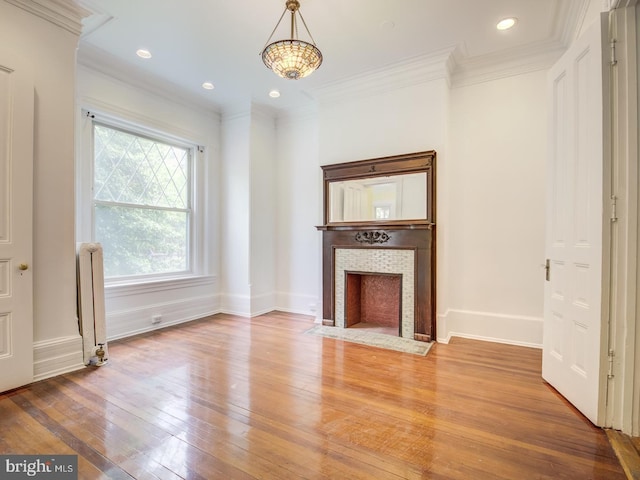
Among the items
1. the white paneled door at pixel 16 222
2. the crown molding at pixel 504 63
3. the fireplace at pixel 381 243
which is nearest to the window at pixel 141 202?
the white paneled door at pixel 16 222

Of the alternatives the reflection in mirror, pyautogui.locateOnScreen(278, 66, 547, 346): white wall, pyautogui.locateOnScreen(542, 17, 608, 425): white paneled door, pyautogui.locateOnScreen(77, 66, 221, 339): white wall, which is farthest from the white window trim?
pyautogui.locateOnScreen(542, 17, 608, 425): white paneled door

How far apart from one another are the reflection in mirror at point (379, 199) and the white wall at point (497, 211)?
16.8 inches

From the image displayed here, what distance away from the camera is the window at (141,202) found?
365 cm

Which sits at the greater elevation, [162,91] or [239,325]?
[162,91]

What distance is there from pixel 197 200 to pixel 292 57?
2933 millimetres

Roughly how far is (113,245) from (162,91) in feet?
6.78

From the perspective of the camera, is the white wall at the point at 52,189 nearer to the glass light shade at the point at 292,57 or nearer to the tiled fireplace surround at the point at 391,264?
the glass light shade at the point at 292,57

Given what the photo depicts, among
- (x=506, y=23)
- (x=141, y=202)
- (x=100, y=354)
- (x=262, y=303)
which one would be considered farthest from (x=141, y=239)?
(x=506, y=23)

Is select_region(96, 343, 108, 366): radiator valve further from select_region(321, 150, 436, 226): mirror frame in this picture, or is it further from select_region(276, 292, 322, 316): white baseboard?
select_region(321, 150, 436, 226): mirror frame

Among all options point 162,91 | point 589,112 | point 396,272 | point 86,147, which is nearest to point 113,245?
point 86,147

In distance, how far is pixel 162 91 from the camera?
412cm

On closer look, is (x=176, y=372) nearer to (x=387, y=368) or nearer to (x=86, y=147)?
(x=387, y=368)

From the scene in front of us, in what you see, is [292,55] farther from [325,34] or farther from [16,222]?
[16,222]

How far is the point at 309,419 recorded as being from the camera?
2020 millimetres
